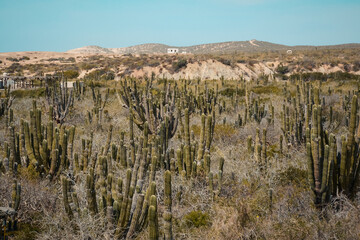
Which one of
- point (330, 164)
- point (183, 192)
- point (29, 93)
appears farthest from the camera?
point (29, 93)

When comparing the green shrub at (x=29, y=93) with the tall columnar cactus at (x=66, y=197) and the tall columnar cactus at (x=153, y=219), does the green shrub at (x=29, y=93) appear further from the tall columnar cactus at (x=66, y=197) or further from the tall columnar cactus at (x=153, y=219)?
the tall columnar cactus at (x=153, y=219)

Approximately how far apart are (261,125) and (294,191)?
18.1ft

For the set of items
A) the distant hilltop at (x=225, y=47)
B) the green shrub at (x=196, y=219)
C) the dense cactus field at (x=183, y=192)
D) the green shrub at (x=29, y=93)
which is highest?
the distant hilltop at (x=225, y=47)

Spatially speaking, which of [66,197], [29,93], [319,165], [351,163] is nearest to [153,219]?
[66,197]

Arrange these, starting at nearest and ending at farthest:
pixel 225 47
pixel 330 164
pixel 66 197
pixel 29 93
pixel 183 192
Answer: pixel 66 197
pixel 330 164
pixel 183 192
pixel 29 93
pixel 225 47

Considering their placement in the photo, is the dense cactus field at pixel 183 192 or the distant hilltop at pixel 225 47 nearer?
the dense cactus field at pixel 183 192

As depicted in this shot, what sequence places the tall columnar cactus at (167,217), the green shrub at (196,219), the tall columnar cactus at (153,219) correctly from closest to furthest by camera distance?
the tall columnar cactus at (153,219)
the tall columnar cactus at (167,217)
the green shrub at (196,219)

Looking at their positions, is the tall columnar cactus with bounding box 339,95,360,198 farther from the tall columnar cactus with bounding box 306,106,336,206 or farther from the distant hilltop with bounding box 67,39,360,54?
the distant hilltop with bounding box 67,39,360,54

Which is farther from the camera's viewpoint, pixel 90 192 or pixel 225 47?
pixel 225 47

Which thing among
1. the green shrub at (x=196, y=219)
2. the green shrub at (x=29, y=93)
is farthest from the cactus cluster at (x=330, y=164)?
the green shrub at (x=29, y=93)

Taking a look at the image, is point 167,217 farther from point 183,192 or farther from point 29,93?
point 29,93

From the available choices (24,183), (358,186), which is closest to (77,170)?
(24,183)

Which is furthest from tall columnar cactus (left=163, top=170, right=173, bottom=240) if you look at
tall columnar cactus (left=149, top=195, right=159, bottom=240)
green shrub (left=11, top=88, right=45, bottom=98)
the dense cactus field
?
green shrub (left=11, top=88, right=45, bottom=98)

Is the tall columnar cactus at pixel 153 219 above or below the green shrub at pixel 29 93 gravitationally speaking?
below
